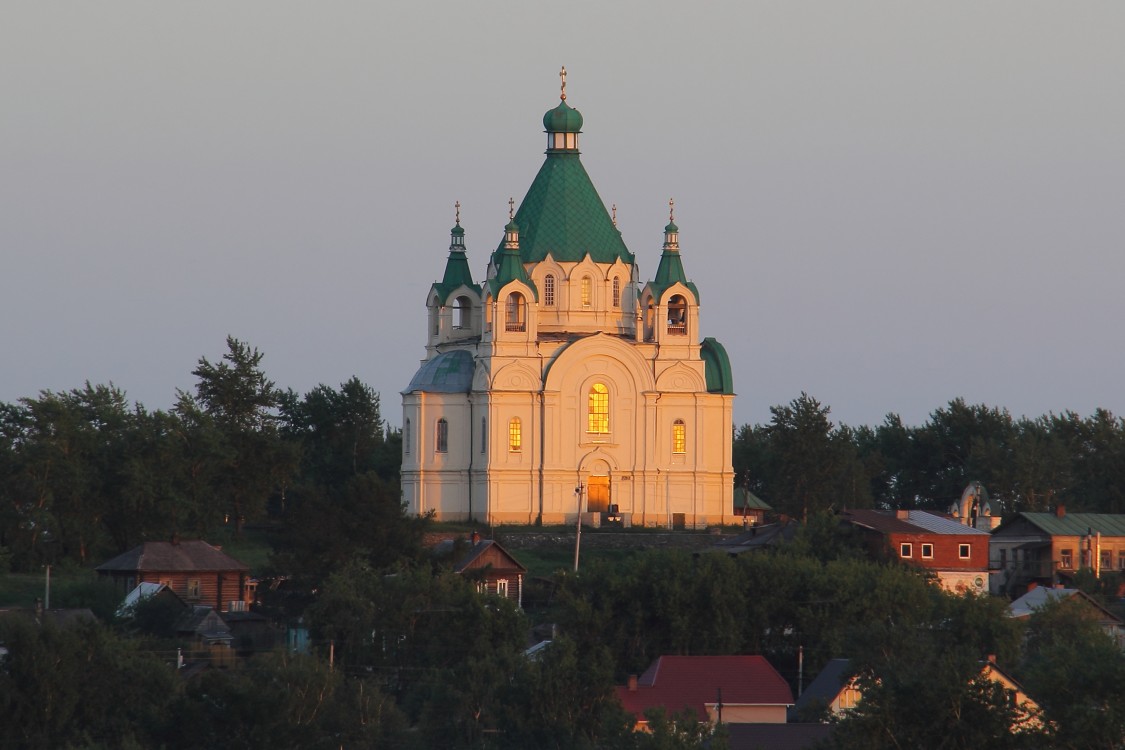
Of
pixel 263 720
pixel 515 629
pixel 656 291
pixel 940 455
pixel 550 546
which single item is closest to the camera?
pixel 263 720

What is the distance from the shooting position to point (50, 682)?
52344 mm

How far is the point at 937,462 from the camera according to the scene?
9531 cm

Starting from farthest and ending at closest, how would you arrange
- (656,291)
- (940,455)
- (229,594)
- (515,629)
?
(940,455) → (656,291) → (229,594) → (515,629)

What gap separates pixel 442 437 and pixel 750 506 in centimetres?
1174

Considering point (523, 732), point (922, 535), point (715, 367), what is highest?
point (715, 367)

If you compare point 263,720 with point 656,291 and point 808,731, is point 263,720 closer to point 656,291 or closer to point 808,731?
point 808,731

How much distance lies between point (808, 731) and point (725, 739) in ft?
16.4

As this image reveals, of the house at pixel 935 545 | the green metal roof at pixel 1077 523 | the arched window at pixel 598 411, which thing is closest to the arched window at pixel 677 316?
the arched window at pixel 598 411

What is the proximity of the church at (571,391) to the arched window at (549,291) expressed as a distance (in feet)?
0.13

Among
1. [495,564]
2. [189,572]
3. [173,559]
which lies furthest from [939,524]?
[173,559]

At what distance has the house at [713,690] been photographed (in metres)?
55.6

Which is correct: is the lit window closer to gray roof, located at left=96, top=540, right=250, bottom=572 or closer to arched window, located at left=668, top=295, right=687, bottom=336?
arched window, located at left=668, top=295, right=687, bottom=336

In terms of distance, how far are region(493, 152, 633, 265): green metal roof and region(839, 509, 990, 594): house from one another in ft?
42.3

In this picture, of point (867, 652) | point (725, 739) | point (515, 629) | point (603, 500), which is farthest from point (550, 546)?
point (725, 739)
